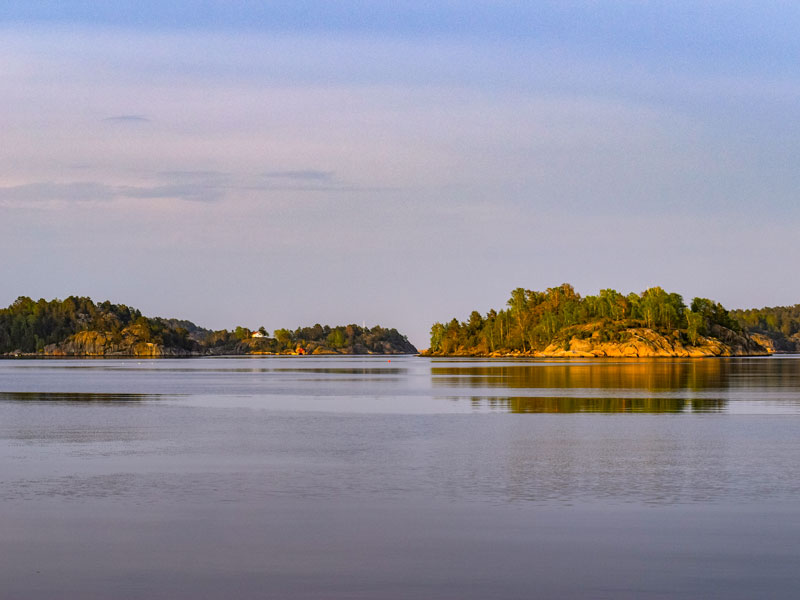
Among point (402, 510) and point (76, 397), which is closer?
point (402, 510)

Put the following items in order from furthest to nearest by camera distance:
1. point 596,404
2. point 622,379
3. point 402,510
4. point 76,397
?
point 622,379 → point 76,397 → point 596,404 → point 402,510

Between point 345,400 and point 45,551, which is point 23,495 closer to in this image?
point 45,551

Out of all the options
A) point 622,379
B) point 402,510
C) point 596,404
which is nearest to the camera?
point 402,510

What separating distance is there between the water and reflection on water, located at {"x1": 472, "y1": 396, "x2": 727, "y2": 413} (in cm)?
932

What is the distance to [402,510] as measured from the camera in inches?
866

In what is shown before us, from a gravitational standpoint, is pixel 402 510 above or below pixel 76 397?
above

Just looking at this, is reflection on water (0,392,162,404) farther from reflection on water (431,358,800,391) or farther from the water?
reflection on water (431,358,800,391)

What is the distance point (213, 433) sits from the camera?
41.5 metres

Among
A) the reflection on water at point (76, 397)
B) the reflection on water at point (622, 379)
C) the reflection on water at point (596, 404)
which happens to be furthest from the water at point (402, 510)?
the reflection on water at point (622, 379)

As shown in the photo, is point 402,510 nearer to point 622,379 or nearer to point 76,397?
point 76,397

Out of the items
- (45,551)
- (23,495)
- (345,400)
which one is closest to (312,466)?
(23,495)

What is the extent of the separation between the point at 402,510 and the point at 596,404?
4037cm

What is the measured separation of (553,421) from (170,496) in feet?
87.0

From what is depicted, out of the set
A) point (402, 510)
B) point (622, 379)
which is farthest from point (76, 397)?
point (622, 379)
